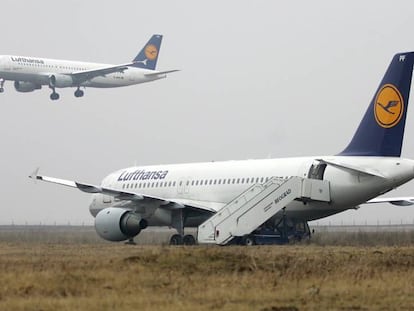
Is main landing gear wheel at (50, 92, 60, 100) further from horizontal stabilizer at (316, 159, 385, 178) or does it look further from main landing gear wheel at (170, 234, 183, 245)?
horizontal stabilizer at (316, 159, 385, 178)

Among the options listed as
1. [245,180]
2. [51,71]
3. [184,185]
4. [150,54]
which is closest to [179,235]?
[245,180]

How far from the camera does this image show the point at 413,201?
1849 inches

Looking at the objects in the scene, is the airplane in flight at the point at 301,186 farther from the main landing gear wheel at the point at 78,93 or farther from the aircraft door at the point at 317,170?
the main landing gear wheel at the point at 78,93

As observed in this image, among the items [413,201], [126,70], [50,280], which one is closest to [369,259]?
[50,280]

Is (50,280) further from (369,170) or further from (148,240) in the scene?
(148,240)

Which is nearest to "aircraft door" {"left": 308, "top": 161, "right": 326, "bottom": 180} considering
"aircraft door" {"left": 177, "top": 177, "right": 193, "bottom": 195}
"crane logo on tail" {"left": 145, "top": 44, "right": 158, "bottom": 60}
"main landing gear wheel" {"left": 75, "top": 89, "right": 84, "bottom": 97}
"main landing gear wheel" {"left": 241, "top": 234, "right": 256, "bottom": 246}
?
"main landing gear wheel" {"left": 241, "top": 234, "right": 256, "bottom": 246}

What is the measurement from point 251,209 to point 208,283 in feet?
59.8

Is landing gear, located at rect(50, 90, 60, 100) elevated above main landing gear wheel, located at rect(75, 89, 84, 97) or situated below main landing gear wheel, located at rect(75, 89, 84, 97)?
below

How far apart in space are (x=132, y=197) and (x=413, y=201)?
14492 millimetres

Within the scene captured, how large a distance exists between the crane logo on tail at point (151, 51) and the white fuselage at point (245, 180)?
2584 inches

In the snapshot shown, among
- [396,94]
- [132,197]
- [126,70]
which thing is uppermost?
[126,70]

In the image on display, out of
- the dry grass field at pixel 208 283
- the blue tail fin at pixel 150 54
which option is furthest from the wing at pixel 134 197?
the blue tail fin at pixel 150 54

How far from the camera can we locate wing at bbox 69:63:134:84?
96.3 meters

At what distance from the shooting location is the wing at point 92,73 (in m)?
96.3
